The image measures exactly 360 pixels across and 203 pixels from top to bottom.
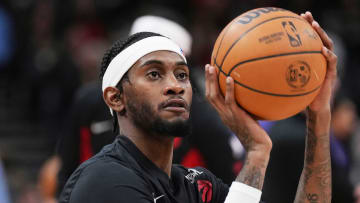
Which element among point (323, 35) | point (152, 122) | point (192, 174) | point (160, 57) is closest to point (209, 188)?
point (192, 174)

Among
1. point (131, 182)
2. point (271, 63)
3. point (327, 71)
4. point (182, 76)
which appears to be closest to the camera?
point (131, 182)

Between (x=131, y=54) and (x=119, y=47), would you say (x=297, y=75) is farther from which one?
(x=119, y=47)

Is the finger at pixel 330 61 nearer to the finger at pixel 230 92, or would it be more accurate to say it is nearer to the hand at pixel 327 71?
the hand at pixel 327 71

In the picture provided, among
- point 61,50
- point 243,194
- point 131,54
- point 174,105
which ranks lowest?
point 61,50

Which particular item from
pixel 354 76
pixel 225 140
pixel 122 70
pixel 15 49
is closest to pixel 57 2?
pixel 15 49

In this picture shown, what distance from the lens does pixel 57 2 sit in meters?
12.0

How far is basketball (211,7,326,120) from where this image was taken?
3150mm

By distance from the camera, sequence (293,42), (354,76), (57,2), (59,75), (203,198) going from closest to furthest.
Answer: (293,42) → (203,198) → (354,76) → (59,75) → (57,2)

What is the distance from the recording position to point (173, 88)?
3309 millimetres

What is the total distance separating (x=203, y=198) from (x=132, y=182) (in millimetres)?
546

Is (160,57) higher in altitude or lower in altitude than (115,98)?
higher

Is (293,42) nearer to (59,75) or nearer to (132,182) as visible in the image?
(132,182)

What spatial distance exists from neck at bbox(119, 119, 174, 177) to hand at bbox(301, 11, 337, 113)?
2.55 ft

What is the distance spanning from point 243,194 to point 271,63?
613mm
